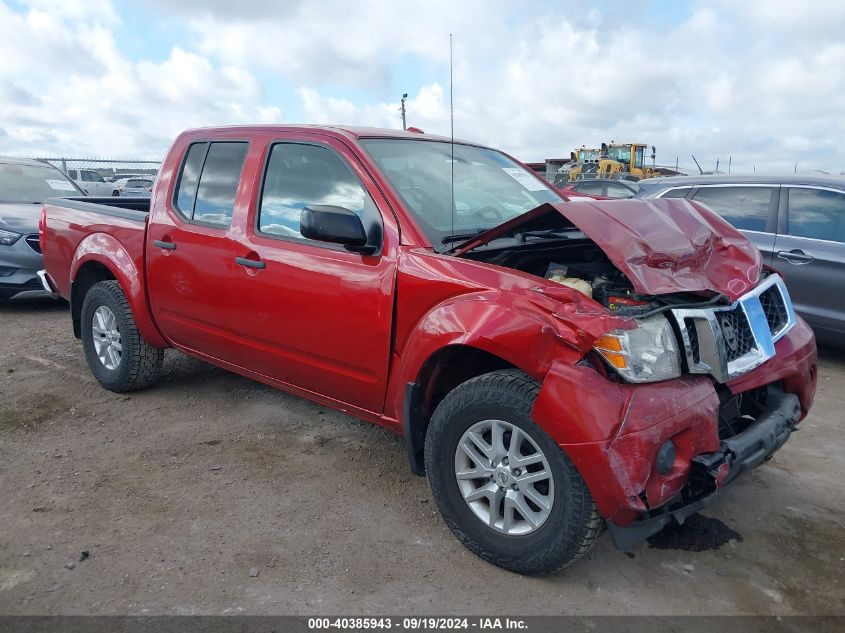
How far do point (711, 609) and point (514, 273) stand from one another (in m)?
1.45

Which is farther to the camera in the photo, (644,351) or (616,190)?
(616,190)

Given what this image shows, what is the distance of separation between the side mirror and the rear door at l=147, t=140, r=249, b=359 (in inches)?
34.1

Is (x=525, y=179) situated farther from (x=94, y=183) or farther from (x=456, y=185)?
(x=94, y=183)

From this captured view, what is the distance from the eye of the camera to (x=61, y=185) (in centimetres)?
829

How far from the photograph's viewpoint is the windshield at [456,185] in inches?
125

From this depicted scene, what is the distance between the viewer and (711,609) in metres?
2.46

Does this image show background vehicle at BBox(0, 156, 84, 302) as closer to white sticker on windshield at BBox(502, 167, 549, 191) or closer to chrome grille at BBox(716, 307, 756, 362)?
white sticker on windshield at BBox(502, 167, 549, 191)

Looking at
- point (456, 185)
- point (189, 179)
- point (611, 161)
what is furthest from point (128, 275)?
point (611, 161)

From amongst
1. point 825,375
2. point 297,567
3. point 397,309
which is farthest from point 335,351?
point 825,375

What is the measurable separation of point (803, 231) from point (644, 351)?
4085 millimetres

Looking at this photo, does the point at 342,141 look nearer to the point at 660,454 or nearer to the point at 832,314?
the point at 660,454

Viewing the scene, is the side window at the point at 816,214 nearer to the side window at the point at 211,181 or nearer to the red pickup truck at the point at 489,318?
the red pickup truck at the point at 489,318

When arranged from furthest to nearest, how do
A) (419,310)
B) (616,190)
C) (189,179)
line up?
(616,190) < (189,179) < (419,310)

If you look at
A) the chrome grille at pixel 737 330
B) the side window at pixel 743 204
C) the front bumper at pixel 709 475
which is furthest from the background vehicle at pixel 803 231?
the front bumper at pixel 709 475
